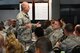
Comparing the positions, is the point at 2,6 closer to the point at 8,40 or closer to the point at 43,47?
the point at 8,40

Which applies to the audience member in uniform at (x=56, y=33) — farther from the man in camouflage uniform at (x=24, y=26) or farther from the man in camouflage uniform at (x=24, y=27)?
the man in camouflage uniform at (x=24, y=27)

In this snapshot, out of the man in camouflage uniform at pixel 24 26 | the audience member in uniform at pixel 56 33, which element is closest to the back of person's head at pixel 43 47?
the man in camouflage uniform at pixel 24 26

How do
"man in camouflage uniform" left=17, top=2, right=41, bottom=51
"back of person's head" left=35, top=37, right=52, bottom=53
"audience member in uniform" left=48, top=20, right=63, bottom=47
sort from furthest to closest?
"audience member in uniform" left=48, top=20, right=63, bottom=47, "man in camouflage uniform" left=17, top=2, right=41, bottom=51, "back of person's head" left=35, top=37, right=52, bottom=53

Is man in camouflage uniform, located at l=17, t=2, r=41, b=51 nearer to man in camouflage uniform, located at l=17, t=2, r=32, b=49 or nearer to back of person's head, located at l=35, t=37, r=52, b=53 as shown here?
man in camouflage uniform, located at l=17, t=2, r=32, b=49

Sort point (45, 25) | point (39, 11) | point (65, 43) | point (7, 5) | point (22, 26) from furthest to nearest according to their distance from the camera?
point (7, 5), point (39, 11), point (45, 25), point (22, 26), point (65, 43)

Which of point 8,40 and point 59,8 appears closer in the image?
point 8,40

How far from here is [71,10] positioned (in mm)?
9703

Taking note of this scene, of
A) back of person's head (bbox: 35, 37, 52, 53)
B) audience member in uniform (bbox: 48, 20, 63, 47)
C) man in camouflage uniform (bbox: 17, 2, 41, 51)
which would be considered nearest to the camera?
back of person's head (bbox: 35, 37, 52, 53)

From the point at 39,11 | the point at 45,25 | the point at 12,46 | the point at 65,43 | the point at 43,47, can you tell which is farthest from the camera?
the point at 39,11

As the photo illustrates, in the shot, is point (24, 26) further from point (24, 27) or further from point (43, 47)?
point (43, 47)

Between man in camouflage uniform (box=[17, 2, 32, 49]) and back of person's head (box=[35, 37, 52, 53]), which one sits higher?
back of person's head (box=[35, 37, 52, 53])

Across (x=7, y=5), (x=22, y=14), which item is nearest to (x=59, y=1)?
(x=7, y=5)

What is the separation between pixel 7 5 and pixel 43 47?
6773mm

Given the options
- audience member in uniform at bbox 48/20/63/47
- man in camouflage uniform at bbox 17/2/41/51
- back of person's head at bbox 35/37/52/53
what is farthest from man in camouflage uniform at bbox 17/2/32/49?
back of person's head at bbox 35/37/52/53
